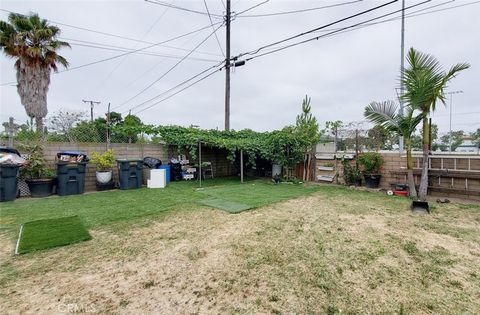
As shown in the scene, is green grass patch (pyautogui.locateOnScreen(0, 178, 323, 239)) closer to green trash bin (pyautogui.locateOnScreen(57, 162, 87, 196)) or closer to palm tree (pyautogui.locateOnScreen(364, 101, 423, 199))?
green trash bin (pyautogui.locateOnScreen(57, 162, 87, 196))

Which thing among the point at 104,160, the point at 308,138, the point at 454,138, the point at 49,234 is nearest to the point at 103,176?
the point at 104,160

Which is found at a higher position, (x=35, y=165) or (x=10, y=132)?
(x=10, y=132)

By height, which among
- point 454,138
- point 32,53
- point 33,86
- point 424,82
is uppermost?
point 32,53

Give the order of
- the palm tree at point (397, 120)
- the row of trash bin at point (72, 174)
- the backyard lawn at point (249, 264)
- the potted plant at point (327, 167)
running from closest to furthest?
the backyard lawn at point (249, 264) < the palm tree at point (397, 120) < the row of trash bin at point (72, 174) < the potted plant at point (327, 167)

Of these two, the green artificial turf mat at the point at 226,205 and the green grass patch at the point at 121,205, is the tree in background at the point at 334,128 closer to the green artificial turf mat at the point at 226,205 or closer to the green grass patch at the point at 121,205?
the green grass patch at the point at 121,205

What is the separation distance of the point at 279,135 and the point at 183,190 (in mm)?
4279

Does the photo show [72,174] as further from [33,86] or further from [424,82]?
[424,82]

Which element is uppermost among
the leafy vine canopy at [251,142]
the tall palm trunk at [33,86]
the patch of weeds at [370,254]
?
the tall palm trunk at [33,86]

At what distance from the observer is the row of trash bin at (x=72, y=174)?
5269 mm

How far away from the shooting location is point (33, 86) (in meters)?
9.36

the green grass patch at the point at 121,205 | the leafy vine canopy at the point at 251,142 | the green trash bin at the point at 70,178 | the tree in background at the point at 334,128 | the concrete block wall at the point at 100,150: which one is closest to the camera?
the green grass patch at the point at 121,205

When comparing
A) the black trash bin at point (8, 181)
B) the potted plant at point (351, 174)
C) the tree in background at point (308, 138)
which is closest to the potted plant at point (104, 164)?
the black trash bin at point (8, 181)

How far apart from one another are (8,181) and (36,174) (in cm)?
61

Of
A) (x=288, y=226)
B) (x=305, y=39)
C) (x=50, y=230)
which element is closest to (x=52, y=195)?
(x=50, y=230)
